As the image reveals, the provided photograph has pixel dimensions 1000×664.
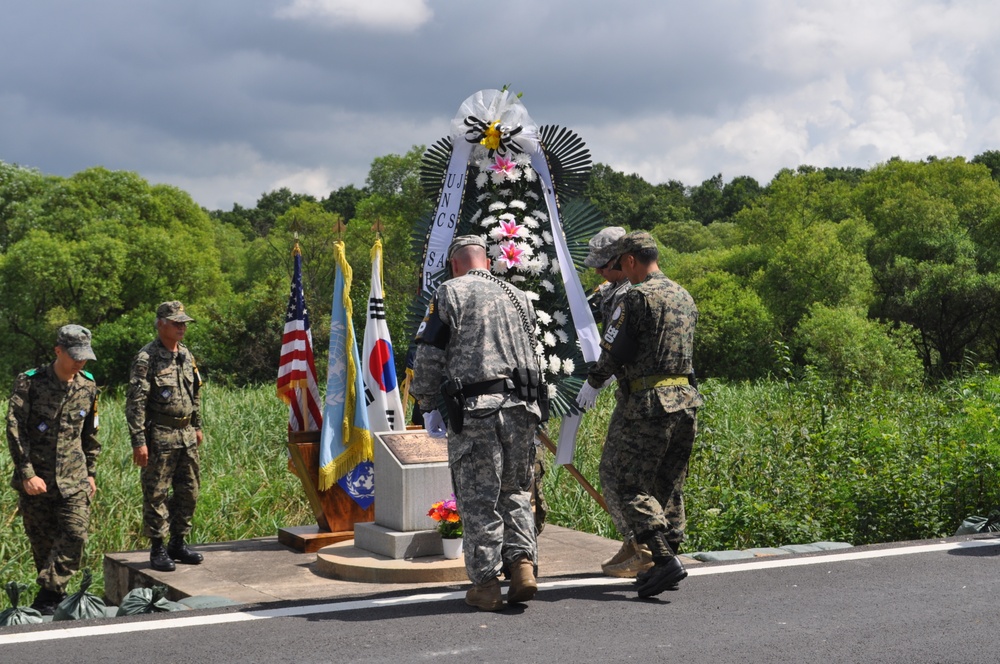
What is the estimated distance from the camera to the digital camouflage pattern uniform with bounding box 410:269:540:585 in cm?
563

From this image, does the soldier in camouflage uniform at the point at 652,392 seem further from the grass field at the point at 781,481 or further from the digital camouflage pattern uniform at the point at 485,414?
the grass field at the point at 781,481

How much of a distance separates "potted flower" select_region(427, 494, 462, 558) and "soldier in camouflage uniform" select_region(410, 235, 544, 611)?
1.66 meters

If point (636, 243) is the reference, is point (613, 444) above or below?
below

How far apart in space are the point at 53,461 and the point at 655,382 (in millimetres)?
4137

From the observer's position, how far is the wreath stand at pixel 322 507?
8.95m

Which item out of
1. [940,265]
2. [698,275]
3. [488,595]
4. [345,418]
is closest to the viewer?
[488,595]

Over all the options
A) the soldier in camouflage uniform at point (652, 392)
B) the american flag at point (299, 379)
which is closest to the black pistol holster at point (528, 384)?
the soldier in camouflage uniform at point (652, 392)

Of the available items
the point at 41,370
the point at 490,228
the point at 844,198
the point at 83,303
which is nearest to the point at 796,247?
the point at 844,198

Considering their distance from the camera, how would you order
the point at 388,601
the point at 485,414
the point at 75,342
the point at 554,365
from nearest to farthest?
the point at 485,414, the point at 388,601, the point at 75,342, the point at 554,365

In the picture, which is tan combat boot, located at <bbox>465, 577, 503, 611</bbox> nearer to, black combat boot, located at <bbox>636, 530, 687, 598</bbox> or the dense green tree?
black combat boot, located at <bbox>636, 530, 687, 598</bbox>

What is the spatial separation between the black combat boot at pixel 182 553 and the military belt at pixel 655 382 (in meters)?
3.96

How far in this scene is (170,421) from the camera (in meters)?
8.09

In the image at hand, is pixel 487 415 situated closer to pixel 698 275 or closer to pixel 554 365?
pixel 554 365

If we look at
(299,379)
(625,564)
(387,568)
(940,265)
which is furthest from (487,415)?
(940,265)
